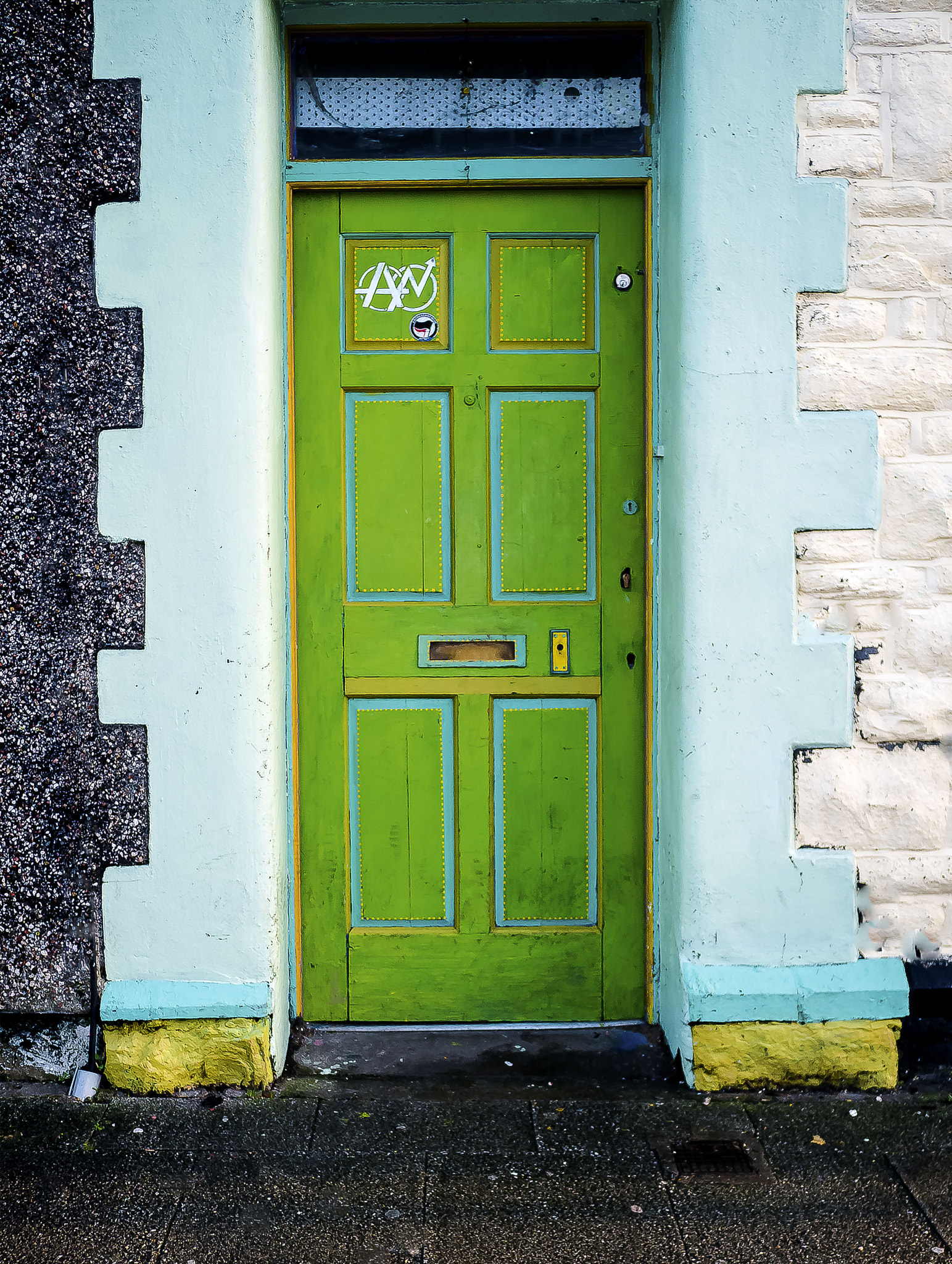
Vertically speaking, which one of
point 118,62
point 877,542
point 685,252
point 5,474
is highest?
point 118,62

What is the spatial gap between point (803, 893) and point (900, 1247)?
0.90m

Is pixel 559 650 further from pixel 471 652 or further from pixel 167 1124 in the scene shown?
pixel 167 1124

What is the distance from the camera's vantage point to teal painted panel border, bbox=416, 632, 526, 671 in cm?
313

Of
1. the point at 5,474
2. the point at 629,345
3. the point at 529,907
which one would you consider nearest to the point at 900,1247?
the point at 529,907

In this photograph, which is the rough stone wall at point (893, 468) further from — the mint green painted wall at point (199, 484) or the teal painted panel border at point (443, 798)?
the mint green painted wall at point (199, 484)

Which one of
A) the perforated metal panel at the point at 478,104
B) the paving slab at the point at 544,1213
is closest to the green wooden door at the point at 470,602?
the perforated metal panel at the point at 478,104

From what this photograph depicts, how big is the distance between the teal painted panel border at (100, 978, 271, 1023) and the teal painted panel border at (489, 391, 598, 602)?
4.62 ft

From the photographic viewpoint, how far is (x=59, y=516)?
2.86 metres

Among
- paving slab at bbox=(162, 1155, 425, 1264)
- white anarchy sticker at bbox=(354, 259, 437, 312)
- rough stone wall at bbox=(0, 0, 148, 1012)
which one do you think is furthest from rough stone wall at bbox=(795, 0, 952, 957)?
rough stone wall at bbox=(0, 0, 148, 1012)

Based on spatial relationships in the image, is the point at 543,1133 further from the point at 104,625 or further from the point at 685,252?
the point at 685,252

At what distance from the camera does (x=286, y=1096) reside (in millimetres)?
2859

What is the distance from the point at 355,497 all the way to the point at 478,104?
128 cm

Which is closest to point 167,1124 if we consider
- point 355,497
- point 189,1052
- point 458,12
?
point 189,1052

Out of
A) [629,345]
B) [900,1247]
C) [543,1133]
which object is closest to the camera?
[900,1247]
